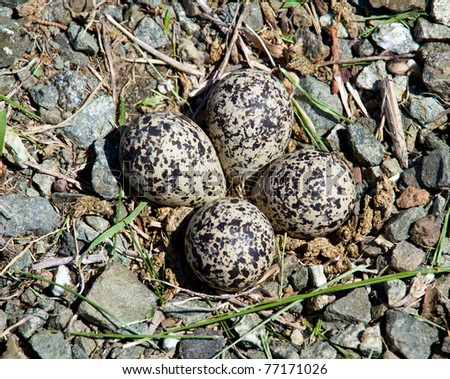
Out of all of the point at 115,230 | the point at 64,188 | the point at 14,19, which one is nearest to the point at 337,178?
the point at 115,230

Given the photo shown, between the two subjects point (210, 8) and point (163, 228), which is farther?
point (210, 8)

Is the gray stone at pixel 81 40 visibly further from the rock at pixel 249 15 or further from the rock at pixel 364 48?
the rock at pixel 364 48

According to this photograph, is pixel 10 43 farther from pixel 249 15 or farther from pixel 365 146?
pixel 365 146

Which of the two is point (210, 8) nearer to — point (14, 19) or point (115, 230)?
point (14, 19)

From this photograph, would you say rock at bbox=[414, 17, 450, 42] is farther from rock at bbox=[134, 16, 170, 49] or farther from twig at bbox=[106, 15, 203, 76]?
rock at bbox=[134, 16, 170, 49]

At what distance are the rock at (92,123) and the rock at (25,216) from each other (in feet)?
1.56

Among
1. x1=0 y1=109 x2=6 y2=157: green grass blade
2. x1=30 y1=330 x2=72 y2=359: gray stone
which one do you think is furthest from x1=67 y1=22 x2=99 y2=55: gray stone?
x1=30 y1=330 x2=72 y2=359: gray stone

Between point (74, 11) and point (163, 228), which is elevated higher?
point (74, 11)

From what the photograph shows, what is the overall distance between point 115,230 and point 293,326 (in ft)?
4.03

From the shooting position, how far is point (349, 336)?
3287mm

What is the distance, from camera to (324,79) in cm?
394

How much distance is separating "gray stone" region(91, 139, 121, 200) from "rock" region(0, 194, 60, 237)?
12.7 inches

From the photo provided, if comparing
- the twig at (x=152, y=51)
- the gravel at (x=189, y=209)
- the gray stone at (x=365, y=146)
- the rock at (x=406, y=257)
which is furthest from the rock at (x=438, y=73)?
the twig at (x=152, y=51)

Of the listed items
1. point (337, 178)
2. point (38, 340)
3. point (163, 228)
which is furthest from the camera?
point (163, 228)
